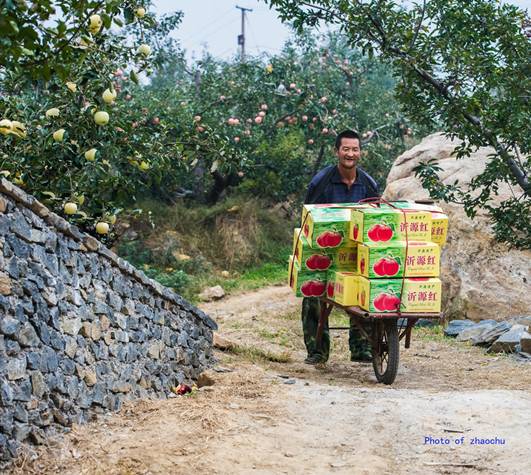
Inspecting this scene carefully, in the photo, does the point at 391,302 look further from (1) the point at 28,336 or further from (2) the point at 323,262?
(1) the point at 28,336

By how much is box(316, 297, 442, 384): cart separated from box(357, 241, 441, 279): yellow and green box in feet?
0.97

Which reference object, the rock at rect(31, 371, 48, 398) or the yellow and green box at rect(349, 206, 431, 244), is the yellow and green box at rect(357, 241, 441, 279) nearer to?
the yellow and green box at rect(349, 206, 431, 244)

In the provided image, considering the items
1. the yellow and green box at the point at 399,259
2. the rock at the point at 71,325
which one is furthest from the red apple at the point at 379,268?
the rock at the point at 71,325

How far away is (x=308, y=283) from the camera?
6902 millimetres

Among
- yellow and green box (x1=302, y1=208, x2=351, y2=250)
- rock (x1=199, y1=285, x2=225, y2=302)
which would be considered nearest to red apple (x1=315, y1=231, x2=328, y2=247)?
yellow and green box (x1=302, y1=208, x2=351, y2=250)

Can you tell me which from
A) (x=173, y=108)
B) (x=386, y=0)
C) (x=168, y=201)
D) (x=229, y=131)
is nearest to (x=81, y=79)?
(x=386, y=0)

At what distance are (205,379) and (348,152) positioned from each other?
219 cm

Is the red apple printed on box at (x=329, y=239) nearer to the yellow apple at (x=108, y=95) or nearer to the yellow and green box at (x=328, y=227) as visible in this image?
the yellow and green box at (x=328, y=227)

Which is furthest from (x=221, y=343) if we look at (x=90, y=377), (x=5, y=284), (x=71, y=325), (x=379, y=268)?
(x=5, y=284)

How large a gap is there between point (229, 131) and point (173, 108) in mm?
1331

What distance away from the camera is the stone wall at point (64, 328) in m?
4.25

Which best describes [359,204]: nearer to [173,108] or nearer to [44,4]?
[44,4]

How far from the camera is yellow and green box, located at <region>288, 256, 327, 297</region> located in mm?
6871

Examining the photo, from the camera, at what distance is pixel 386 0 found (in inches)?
326
